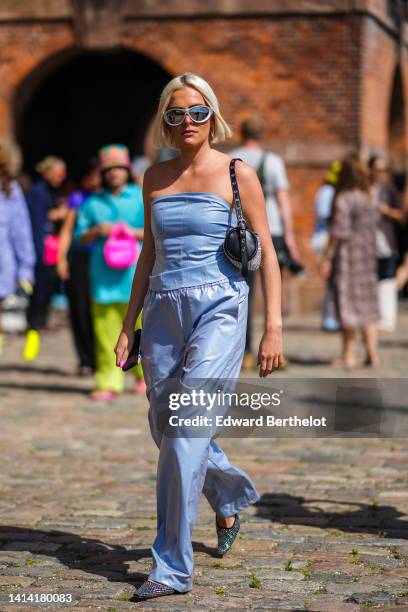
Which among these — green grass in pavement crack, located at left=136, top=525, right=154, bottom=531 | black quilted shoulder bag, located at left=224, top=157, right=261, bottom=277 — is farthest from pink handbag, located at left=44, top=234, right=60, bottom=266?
black quilted shoulder bag, located at left=224, top=157, right=261, bottom=277

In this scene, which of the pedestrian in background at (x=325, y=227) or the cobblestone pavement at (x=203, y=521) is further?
the pedestrian in background at (x=325, y=227)

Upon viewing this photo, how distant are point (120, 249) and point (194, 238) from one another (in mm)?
5067

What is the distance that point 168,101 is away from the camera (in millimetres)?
4742

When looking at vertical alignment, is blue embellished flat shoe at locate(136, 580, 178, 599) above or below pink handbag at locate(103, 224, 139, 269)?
below

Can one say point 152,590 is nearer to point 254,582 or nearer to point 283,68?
point 254,582

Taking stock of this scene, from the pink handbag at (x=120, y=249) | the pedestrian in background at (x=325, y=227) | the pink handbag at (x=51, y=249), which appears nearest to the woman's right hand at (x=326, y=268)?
the pedestrian in background at (x=325, y=227)

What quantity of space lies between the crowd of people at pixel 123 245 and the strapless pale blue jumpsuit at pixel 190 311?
15.4 feet

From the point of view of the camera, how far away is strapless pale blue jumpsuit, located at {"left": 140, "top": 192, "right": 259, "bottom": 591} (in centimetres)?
456

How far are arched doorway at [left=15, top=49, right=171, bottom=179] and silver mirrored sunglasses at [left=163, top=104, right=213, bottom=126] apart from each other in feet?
64.7

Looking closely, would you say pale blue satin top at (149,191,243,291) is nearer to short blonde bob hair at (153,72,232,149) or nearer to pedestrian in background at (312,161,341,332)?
short blonde bob hair at (153,72,232,149)

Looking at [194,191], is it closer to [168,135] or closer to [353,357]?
[168,135]

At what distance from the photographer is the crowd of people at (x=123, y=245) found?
977 centimetres

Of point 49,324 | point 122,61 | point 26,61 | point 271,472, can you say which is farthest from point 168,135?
point 122,61

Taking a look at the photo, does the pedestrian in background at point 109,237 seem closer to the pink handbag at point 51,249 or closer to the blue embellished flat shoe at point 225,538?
the blue embellished flat shoe at point 225,538
